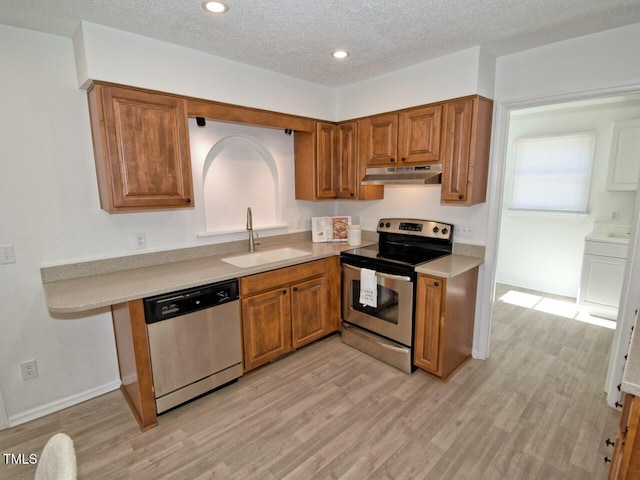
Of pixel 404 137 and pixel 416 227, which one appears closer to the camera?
pixel 404 137

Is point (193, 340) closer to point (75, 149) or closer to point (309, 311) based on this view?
point (309, 311)

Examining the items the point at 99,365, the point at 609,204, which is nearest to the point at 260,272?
the point at 99,365

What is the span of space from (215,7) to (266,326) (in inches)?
87.4

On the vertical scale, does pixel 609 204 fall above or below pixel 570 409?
above

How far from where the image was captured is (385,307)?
2.89m

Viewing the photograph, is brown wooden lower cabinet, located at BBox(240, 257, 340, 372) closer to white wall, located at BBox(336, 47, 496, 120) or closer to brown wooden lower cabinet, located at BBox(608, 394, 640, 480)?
white wall, located at BBox(336, 47, 496, 120)

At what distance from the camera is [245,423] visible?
220 centimetres

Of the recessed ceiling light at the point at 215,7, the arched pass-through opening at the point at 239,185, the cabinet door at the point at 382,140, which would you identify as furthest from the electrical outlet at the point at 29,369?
the cabinet door at the point at 382,140

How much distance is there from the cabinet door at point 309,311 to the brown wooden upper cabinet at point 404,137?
52.4 inches

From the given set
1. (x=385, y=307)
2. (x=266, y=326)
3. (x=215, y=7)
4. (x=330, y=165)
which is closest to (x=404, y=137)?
(x=330, y=165)

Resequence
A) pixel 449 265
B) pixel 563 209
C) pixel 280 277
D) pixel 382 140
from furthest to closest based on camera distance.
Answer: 1. pixel 563 209
2. pixel 382 140
3. pixel 280 277
4. pixel 449 265

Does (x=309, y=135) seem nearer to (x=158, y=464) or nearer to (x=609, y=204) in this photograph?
(x=158, y=464)

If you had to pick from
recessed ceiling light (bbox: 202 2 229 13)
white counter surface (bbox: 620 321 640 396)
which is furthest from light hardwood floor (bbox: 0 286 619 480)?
recessed ceiling light (bbox: 202 2 229 13)

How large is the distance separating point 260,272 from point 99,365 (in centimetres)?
143
